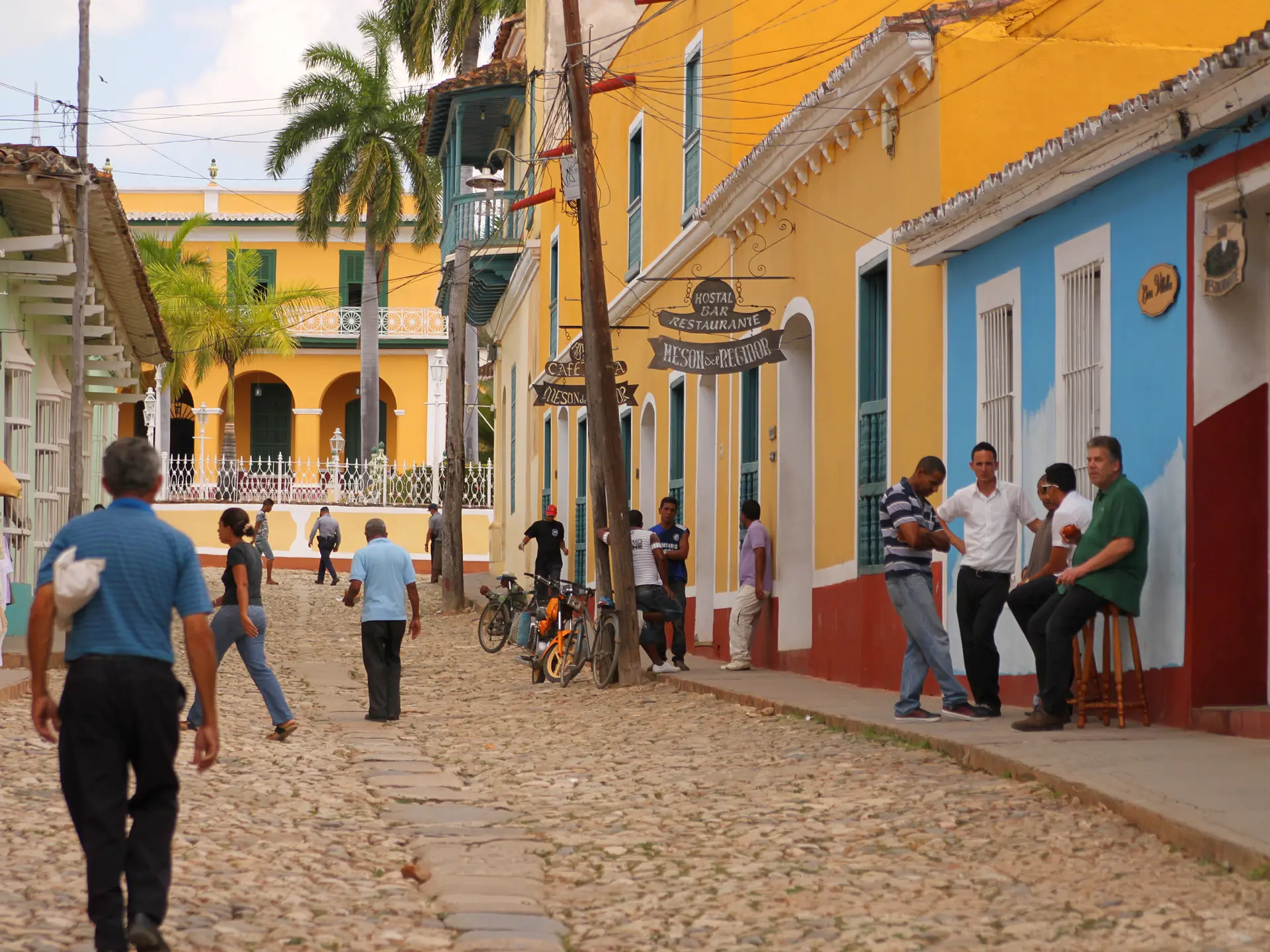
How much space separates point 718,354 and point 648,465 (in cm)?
840

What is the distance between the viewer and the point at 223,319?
1750 inches

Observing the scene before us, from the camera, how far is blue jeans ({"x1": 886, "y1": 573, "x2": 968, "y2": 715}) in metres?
10.6

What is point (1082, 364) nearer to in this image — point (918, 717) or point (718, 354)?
point (918, 717)

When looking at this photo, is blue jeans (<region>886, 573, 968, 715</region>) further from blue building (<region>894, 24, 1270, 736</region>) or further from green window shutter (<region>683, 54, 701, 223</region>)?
green window shutter (<region>683, 54, 701, 223</region>)

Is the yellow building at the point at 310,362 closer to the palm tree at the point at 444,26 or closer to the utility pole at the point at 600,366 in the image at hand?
the palm tree at the point at 444,26

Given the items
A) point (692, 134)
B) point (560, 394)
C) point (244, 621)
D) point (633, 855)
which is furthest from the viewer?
point (560, 394)

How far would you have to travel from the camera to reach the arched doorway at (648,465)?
77.2 ft

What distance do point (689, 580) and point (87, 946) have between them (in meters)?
15.6

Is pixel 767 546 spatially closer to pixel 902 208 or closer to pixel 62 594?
pixel 902 208

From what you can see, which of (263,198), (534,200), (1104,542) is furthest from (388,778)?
(263,198)

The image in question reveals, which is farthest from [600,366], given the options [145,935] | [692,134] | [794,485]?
[145,935]

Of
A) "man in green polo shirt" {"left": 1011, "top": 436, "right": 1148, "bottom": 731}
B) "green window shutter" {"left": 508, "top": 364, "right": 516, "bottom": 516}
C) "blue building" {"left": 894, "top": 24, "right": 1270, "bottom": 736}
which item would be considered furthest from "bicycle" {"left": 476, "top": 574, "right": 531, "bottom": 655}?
"green window shutter" {"left": 508, "top": 364, "right": 516, "bottom": 516}

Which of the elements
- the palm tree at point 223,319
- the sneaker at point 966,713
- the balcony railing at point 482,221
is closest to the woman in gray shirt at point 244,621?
the sneaker at point 966,713

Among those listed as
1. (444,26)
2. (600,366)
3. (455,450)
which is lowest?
(455,450)
